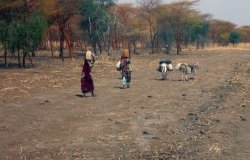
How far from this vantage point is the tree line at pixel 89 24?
2930 centimetres

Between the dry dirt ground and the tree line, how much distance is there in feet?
34.9

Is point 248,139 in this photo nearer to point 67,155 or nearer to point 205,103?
point 67,155

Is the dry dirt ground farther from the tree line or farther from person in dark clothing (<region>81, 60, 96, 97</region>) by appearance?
the tree line

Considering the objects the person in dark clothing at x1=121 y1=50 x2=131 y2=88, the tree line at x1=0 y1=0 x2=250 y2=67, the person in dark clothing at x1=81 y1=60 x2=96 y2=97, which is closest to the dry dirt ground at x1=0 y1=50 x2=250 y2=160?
the person in dark clothing at x1=81 y1=60 x2=96 y2=97

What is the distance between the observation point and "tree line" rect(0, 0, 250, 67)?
29297mm

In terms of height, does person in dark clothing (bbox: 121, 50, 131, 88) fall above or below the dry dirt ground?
above

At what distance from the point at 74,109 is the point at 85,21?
3208cm

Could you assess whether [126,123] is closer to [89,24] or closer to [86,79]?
[86,79]

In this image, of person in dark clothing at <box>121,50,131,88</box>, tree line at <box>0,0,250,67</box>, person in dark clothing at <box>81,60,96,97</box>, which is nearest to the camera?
person in dark clothing at <box>81,60,96,97</box>

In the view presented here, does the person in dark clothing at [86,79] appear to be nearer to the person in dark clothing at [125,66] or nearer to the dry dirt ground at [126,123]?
the dry dirt ground at [126,123]

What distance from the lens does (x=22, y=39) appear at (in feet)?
95.8

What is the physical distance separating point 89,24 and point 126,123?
1306 inches

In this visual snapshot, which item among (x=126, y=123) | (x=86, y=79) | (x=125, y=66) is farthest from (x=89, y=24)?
(x=126, y=123)

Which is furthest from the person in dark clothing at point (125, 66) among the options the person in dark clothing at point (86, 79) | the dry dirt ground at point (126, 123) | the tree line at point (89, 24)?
the tree line at point (89, 24)
